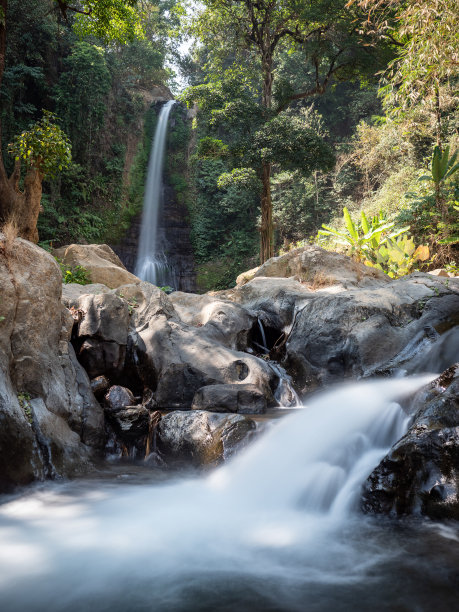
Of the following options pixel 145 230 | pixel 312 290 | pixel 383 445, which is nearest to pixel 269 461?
pixel 383 445

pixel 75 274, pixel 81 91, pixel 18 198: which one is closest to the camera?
pixel 18 198

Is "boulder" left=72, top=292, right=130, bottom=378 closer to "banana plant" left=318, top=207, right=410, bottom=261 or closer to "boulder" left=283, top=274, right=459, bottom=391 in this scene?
"boulder" left=283, top=274, right=459, bottom=391

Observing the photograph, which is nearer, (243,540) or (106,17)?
(243,540)

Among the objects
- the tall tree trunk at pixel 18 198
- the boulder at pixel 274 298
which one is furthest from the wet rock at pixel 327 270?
the tall tree trunk at pixel 18 198

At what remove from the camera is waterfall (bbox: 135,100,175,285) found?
20.0 meters

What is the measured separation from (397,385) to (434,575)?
2947 mm

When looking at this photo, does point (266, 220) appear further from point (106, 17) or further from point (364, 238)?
point (106, 17)

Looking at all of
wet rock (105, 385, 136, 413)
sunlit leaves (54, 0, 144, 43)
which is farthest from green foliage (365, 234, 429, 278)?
sunlit leaves (54, 0, 144, 43)

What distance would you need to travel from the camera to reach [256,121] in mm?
14055

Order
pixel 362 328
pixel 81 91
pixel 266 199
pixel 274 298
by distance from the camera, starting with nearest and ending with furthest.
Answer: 1. pixel 362 328
2. pixel 274 298
3. pixel 266 199
4. pixel 81 91

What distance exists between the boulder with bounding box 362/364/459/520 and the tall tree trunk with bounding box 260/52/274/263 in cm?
1154

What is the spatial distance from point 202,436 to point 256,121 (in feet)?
39.7

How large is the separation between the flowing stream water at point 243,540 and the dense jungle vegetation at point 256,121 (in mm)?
6482

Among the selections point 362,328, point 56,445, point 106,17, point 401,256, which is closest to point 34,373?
point 56,445
